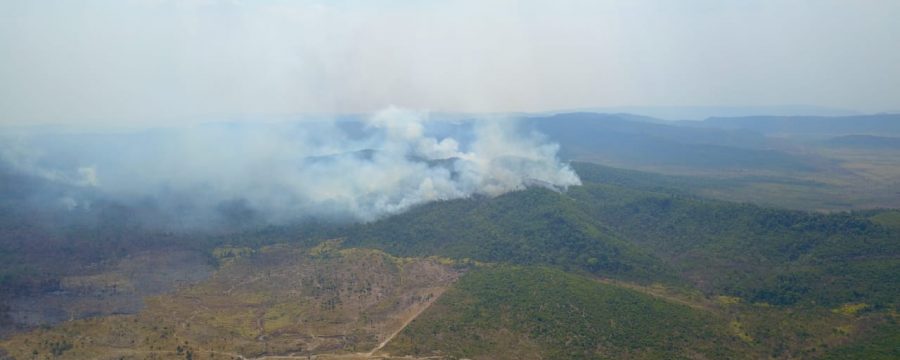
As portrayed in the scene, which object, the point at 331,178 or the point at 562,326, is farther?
the point at 331,178

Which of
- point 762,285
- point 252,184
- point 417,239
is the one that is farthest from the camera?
point 252,184

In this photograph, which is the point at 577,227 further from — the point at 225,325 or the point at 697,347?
the point at 225,325

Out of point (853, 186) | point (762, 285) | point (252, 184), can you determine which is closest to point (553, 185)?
point (762, 285)

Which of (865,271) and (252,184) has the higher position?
(252,184)

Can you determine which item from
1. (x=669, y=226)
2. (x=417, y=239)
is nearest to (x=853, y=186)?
(x=669, y=226)

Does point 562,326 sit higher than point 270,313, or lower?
lower

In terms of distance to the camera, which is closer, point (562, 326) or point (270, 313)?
point (562, 326)

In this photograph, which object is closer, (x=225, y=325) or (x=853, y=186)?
(x=225, y=325)

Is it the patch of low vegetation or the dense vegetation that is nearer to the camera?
the dense vegetation

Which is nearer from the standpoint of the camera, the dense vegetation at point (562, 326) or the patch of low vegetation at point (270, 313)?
the dense vegetation at point (562, 326)

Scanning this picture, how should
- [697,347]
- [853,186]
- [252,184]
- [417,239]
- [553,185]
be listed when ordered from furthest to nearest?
[853,186] → [252,184] → [553,185] → [417,239] → [697,347]
